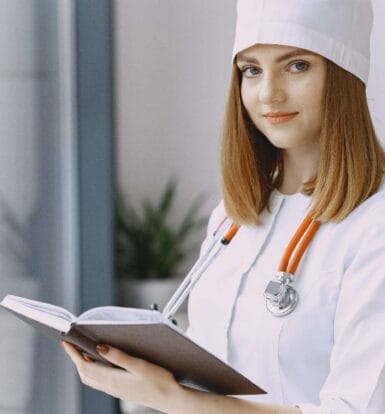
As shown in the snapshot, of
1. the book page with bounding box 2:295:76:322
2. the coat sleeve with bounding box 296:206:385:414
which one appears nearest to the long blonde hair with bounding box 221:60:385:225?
the coat sleeve with bounding box 296:206:385:414

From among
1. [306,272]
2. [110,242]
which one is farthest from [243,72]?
[110,242]

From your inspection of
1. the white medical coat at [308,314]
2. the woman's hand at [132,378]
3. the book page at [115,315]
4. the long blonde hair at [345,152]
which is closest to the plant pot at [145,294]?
the white medical coat at [308,314]

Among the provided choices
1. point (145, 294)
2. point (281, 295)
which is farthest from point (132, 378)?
point (145, 294)

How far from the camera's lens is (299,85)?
161cm

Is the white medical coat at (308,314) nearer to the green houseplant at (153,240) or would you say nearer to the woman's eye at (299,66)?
the woman's eye at (299,66)

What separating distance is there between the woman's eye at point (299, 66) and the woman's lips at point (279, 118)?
8 centimetres

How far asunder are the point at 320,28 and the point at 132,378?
0.67m

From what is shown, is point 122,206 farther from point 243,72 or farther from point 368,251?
point 368,251

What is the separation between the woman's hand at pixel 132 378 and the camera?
141cm

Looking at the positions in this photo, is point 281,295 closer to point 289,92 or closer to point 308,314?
point 308,314

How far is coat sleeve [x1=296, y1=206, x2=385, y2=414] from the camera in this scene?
1462mm

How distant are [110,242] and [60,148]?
390 mm

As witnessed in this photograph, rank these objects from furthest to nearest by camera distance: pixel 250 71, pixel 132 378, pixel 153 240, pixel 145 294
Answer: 1. pixel 153 240
2. pixel 145 294
3. pixel 250 71
4. pixel 132 378

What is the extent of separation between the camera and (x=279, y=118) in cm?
164
